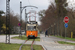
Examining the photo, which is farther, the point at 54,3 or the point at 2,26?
Answer: the point at 2,26

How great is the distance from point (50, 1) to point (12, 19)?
133 feet

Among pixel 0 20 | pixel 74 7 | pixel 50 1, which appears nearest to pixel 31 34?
pixel 74 7

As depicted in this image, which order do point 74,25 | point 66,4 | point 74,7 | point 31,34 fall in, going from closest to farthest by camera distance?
1. point 31,34
2. point 74,25
3. point 74,7
4. point 66,4

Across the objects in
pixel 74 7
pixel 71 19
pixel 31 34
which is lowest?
pixel 31 34

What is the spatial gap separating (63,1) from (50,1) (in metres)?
4.95

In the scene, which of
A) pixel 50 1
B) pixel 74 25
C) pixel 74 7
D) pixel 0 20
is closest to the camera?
pixel 74 25

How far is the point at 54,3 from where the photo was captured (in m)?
45.4

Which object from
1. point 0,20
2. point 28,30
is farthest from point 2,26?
point 28,30

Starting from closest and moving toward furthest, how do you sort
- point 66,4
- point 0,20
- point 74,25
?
point 74,25
point 66,4
point 0,20

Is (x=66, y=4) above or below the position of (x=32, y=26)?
above

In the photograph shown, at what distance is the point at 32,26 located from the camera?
31391mm

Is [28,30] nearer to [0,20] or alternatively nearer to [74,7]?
[74,7]

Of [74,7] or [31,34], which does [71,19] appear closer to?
[74,7]

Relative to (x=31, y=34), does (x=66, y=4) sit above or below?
above
